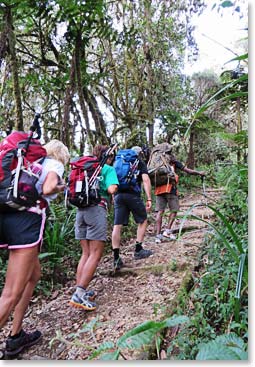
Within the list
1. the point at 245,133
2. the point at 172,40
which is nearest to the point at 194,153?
the point at 172,40

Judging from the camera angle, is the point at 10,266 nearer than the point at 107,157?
Yes

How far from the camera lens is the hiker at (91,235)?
2.36 m

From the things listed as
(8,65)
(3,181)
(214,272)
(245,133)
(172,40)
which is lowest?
(214,272)

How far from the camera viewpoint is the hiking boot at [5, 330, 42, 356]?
191 centimetres

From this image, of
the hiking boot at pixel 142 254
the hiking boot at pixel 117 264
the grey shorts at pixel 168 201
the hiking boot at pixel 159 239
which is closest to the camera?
the hiking boot at pixel 117 264

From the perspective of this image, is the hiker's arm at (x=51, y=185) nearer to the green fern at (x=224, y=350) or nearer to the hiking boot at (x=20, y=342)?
the hiking boot at (x=20, y=342)

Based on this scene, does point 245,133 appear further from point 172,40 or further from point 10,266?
point 172,40

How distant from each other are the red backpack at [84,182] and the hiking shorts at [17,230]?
60 centimetres

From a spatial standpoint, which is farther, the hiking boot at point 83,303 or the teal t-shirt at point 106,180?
the teal t-shirt at point 106,180

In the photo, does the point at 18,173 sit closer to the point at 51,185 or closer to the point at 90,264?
the point at 51,185

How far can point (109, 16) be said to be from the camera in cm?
395

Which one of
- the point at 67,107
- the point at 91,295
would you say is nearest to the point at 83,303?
the point at 91,295

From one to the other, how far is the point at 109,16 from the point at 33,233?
309 centimetres

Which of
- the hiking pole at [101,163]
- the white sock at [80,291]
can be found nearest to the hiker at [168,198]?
the hiking pole at [101,163]
